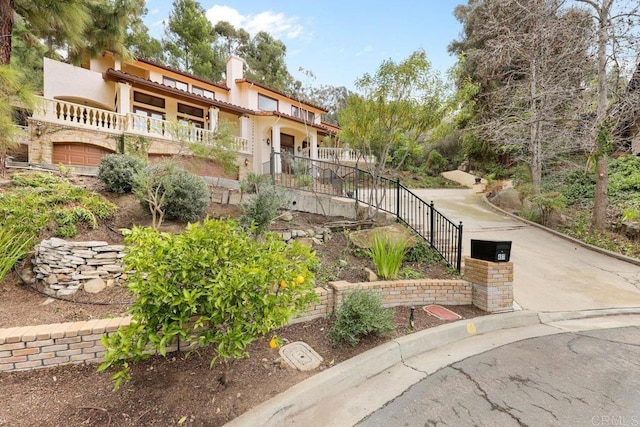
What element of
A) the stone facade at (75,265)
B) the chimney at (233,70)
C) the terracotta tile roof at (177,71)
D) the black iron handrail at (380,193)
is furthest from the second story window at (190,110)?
the stone facade at (75,265)

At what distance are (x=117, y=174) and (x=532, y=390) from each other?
7.19m

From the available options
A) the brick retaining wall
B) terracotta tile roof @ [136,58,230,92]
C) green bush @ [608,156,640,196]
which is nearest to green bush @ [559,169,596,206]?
green bush @ [608,156,640,196]

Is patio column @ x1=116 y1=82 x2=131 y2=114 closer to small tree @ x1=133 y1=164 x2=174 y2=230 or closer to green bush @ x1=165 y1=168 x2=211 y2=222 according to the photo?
small tree @ x1=133 y1=164 x2=174 y2=230

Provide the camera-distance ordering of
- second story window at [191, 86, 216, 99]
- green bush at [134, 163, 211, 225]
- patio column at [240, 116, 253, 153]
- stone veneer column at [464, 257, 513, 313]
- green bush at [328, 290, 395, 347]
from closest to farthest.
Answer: green bush at [328, 290, 395, 347], stone veneer column at [464, 257, 513, 313], green bush at [134, 163, 211, 225], second story window at [191, 86, 216, 99], patio column at [240, 116, 253, 153]

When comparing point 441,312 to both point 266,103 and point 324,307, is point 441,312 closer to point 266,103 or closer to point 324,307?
point 324,307

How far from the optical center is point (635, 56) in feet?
22.0

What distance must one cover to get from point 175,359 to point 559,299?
5367 mm

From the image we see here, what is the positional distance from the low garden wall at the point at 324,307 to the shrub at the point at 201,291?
691mm

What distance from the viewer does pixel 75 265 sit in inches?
141

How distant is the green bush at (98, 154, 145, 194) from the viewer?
566 centimetres

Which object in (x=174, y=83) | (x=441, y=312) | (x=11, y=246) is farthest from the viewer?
(x=174, y=83)

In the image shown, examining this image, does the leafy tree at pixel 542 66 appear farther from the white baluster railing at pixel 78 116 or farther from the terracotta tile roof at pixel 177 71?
the white baluster railing at pixel 78 116

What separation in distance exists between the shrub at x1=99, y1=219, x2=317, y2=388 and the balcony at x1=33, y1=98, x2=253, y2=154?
5.82 m

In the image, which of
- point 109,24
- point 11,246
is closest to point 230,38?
point 109,24
